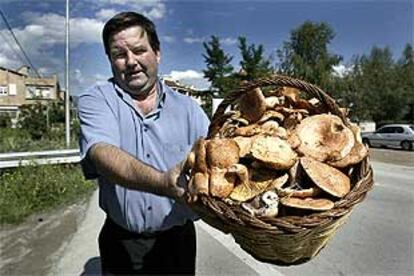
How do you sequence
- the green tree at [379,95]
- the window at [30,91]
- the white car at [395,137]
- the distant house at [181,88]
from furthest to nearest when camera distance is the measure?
the window at [30,91] → the green tree at [379,95] → the white car at [395,137] → the distant house at [181,88]

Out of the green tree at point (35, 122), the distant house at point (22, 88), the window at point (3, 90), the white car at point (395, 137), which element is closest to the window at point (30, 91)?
the distant house at point (22, 88)

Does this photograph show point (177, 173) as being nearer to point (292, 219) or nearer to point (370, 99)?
point (292, 219)

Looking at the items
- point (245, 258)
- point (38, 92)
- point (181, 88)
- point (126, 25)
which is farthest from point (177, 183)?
point (38, 92)

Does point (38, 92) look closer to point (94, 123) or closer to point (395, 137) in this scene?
point (395, 137)

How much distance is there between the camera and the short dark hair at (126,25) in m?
2.43

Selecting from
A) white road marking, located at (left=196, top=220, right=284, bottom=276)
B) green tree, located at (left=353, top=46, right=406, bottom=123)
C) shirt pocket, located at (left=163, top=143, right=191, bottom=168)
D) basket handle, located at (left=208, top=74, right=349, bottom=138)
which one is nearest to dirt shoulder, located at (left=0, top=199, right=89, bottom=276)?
white road marking, located at (left=196, top=220, right=284, bottom=276)

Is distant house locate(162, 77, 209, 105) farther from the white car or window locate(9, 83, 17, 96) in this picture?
window locate(9, 83, 17, 96)

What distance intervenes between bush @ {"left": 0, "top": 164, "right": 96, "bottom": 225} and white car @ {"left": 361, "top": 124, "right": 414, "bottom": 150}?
20.4m

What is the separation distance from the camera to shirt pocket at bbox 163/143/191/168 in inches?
101

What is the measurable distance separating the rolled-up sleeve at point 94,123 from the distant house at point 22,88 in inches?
1919

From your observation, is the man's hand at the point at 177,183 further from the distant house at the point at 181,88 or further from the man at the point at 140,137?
the distant house at the point at 181,88

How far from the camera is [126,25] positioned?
7.99ft

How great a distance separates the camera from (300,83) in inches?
79.0

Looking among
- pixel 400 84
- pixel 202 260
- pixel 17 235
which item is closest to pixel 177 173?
pixel 202 260
